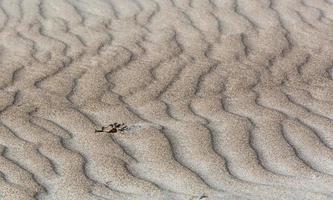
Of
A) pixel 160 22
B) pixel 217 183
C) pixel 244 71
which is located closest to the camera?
pixel 217 183

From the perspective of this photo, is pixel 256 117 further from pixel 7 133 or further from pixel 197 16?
pixel 197 16

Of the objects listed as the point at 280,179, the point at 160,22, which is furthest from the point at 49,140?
the point at 160,22

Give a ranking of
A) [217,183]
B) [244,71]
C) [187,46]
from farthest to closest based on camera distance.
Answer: [187,46] → [244,71] → [217,183]

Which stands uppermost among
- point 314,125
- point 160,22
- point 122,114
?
point 314,125

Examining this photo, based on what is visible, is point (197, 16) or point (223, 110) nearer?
point (223, 110)

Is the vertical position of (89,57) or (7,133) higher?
(7,133)

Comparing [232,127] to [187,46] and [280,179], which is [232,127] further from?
[187,46]
